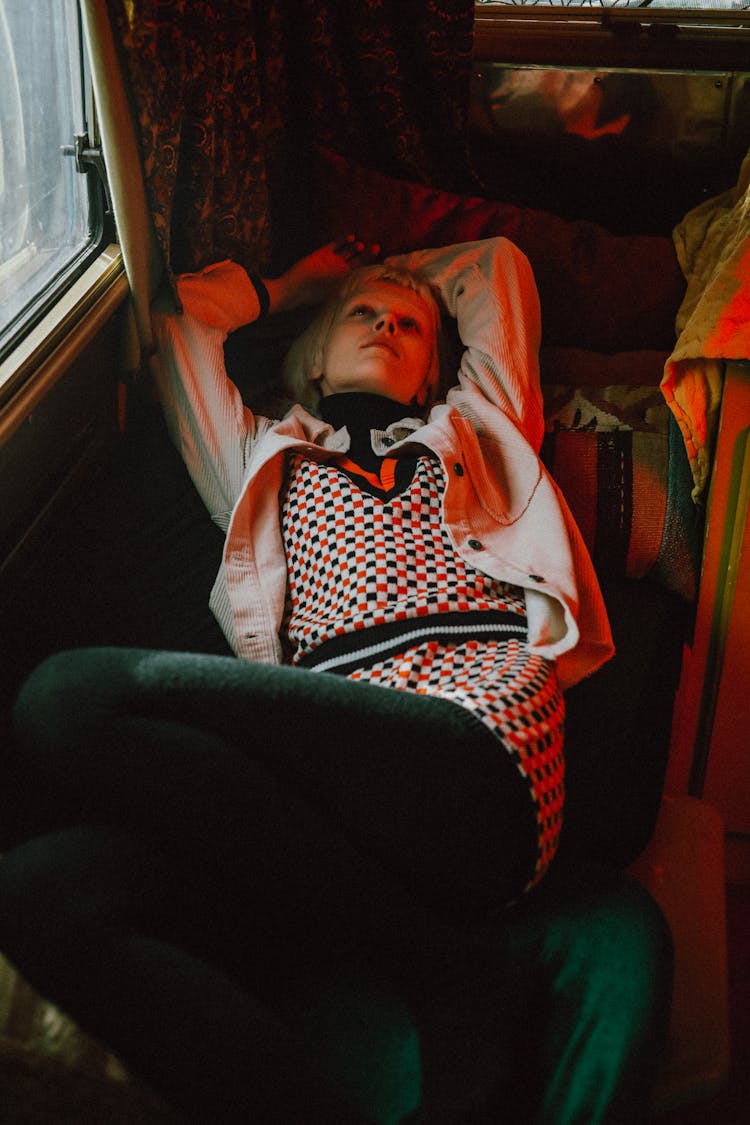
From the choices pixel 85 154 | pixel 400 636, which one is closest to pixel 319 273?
pixel 85 154

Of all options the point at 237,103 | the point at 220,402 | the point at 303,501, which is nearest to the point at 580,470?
the point at 303,501

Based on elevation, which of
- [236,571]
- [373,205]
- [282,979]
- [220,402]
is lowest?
[282,979]

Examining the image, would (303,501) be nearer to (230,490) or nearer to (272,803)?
(230,490)

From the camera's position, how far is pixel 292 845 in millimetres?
843

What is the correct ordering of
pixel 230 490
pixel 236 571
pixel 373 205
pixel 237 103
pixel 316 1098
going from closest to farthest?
pixel 316 1098 → pixel 236 571 → pixel 230 490 → pixel 237 103 → pixel 373 205

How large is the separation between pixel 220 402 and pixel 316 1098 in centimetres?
101

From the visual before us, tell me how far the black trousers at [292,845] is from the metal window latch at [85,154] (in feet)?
3.21

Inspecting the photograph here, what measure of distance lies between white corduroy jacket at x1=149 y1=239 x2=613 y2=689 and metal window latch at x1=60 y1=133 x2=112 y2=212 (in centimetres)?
24

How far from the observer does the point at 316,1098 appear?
0.73 m

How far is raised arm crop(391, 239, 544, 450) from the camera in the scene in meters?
1.47

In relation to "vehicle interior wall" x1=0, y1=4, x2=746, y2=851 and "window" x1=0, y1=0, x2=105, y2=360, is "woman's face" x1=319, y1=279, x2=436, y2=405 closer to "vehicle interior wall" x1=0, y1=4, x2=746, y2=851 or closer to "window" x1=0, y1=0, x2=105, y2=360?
"vehicle interior wall" x1=0, y1=4, x2=746, y2=851

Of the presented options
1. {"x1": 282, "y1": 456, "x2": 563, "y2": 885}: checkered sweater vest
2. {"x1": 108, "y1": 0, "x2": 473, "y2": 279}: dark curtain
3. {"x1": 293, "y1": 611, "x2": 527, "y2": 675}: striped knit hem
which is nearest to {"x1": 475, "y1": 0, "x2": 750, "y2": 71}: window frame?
{"x1": 108, "y1": 0, "x2": 473, "y2": 279}: dark curtain

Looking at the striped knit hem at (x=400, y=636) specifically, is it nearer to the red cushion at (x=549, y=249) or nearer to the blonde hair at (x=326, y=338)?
the blonde hair at (x=326, y=338)

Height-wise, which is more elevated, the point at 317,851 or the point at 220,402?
the point at 220,402
